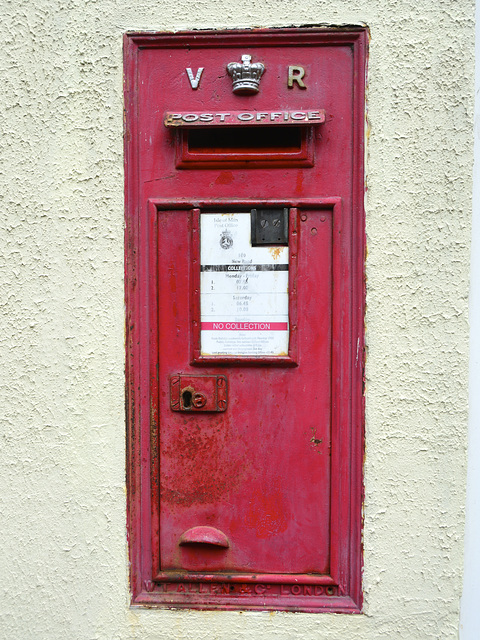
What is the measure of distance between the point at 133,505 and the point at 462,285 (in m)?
1.30

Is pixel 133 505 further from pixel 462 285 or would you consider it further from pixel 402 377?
pixel 462 285

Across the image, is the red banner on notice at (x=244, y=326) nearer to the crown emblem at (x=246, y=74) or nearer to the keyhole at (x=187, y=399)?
the keyhole at (x=187, y=399)

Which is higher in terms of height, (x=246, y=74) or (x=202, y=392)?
(x=246, y=74)

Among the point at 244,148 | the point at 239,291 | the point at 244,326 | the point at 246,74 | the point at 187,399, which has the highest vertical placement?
the point at 246,74

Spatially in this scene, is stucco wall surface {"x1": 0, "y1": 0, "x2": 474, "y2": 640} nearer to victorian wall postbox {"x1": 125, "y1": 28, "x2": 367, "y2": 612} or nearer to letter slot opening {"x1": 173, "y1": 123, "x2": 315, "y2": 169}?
victorian wall postbox {"x1": 125, "y1": 28, "x2": 367, "y2": 612}

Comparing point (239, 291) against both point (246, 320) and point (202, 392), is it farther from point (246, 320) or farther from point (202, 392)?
point (202, 392)

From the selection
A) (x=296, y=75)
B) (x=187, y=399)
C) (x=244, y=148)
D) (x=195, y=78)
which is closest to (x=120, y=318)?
(x=187, y=399)

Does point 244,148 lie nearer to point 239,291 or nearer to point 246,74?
point 246,74

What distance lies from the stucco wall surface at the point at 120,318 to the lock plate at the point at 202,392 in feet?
0.70

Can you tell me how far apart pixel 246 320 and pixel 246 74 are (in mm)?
777

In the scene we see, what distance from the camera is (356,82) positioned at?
4.98 ft

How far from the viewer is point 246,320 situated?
5.13 ft

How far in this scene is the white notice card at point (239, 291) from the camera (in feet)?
5.09

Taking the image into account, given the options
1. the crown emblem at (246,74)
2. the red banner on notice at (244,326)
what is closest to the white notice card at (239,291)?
the red banner on notice at (244,326)
